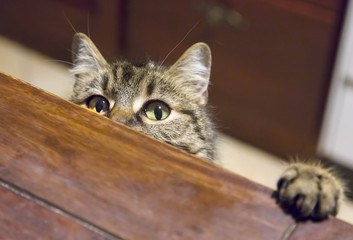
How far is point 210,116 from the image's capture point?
4.21 feet

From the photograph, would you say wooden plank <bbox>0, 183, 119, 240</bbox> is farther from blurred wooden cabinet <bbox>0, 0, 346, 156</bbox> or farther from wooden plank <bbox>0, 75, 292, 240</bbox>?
blurred wooden cabinet <bbox>0, 0, 346, 156</bbox>

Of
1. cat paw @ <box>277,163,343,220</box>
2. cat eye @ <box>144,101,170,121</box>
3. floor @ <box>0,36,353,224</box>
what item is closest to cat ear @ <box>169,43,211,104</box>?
cat eye @ <box>144,101,170,121</box>

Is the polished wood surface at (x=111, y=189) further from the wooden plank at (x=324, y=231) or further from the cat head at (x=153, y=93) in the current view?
the cat head at (x=153, y=93)

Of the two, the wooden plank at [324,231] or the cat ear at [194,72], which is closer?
the wooden plank at [324,231]

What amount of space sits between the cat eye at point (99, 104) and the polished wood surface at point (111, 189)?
418 mm

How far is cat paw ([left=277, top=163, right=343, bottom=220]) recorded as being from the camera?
0.64 metres

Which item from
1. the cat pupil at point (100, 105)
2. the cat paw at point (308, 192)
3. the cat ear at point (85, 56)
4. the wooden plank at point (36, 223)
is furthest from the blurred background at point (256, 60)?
the wooden plank at point (36, 223)

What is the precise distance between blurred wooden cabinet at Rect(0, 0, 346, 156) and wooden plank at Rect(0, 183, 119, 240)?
122 centimetres

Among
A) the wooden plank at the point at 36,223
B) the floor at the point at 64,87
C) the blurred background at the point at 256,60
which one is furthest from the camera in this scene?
the floor at the point at 64,87

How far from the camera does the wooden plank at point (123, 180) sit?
605 mm

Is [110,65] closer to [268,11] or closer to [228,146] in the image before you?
[268,11]

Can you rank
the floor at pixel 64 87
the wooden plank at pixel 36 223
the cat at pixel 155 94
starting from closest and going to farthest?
the wooden plank at pixel 36 223 → the cat at pixel 155 94 → the floor at pixel 64 87

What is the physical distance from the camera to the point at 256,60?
79.9 inches

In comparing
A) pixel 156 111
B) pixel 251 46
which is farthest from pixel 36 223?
pixel 251 46
